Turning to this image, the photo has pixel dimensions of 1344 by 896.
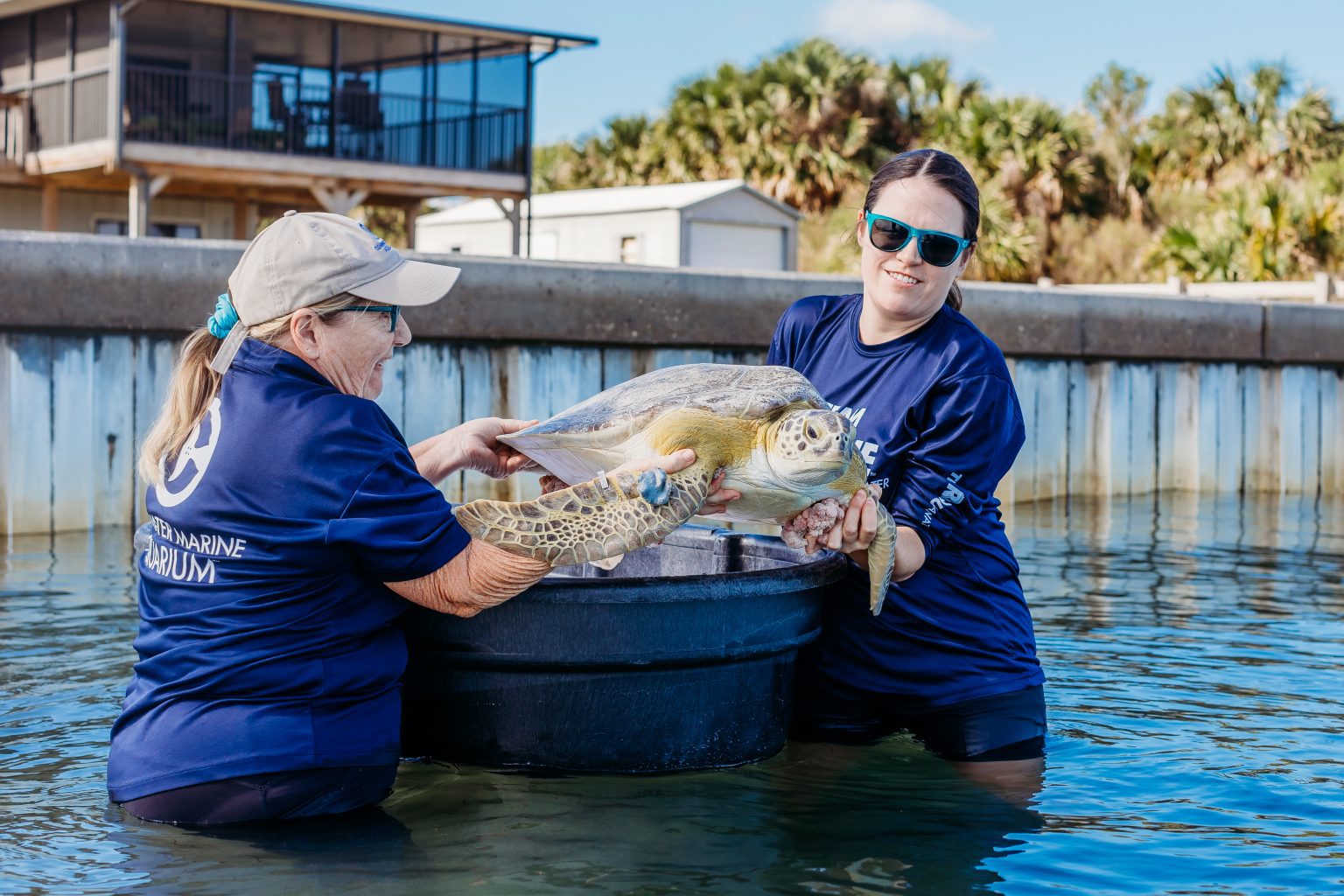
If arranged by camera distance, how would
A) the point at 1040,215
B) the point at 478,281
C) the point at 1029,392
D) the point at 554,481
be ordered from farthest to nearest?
1. the point at 1040,215
2. the point at 1029,392
3. the point at 478,281
4. the point at 554,481

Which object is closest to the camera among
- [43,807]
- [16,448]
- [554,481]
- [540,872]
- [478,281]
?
[540,872]

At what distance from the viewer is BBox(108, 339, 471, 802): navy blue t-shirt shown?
314 cm

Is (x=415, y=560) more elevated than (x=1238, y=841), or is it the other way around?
(x=415, y=560)

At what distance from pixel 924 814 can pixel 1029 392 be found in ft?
24.0

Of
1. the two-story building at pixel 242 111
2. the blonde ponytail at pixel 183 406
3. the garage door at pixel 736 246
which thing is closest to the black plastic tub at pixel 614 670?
the blonde ponytail at pixel 183 406

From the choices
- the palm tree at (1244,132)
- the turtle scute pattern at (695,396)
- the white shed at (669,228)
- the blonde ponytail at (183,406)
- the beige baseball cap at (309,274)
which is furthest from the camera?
the palm tree at (1244,132)

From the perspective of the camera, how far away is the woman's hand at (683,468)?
140 inches

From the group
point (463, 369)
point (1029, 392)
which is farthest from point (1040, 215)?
point (463, 369)

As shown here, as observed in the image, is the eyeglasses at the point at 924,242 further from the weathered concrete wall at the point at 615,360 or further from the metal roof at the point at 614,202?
the metal roof at the point at 614,202

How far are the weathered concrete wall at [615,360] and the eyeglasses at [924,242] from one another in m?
4.78

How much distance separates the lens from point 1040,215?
42.5m

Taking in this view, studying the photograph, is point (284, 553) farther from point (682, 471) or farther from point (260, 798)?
point (682, 471)

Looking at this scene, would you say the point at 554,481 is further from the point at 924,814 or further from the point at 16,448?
the point at 16,448

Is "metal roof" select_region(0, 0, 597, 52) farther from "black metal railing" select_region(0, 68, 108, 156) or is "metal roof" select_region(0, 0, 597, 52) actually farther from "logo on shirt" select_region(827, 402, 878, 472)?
"logo on shirt" select_region(827, 402, 878, 472)
